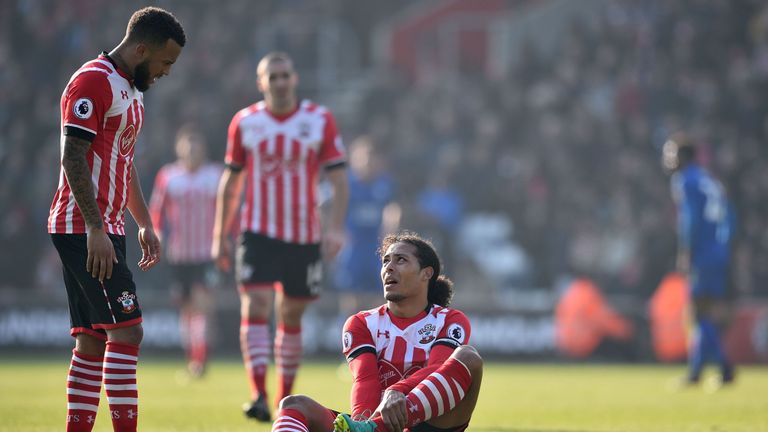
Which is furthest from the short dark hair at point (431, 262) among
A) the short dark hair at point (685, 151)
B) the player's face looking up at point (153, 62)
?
the short dark hair at point (685, 151)

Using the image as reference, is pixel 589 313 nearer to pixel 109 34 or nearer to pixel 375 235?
pixel 375 235

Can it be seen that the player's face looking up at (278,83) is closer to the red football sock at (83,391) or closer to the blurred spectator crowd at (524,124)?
the red football sock at (83,391)

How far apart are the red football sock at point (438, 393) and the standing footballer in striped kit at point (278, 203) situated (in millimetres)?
3178

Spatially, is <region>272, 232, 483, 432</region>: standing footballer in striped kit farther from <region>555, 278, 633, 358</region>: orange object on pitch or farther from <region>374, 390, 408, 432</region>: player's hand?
<region>555, 278, 633, 358</region>: orange object on pitch

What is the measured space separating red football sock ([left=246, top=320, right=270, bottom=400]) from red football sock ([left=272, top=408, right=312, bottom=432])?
3031 millimetres

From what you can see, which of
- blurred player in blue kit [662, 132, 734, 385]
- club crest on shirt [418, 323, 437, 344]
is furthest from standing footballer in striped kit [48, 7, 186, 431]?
blurred player in blue kit [662, 132, 734, 385]

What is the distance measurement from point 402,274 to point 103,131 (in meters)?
1.70

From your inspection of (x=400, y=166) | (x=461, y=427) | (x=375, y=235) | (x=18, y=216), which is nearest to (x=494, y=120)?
(x=400, y=166)

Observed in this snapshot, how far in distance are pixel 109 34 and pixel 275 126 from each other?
14.0m

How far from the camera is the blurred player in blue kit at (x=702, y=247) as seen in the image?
493 inches

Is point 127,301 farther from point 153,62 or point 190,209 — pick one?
point 190,209

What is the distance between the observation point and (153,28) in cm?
581

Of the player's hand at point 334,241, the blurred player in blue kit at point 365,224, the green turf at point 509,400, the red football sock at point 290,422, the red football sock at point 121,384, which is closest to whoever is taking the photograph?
the red football sock at point 290,422

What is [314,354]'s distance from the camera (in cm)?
1698
